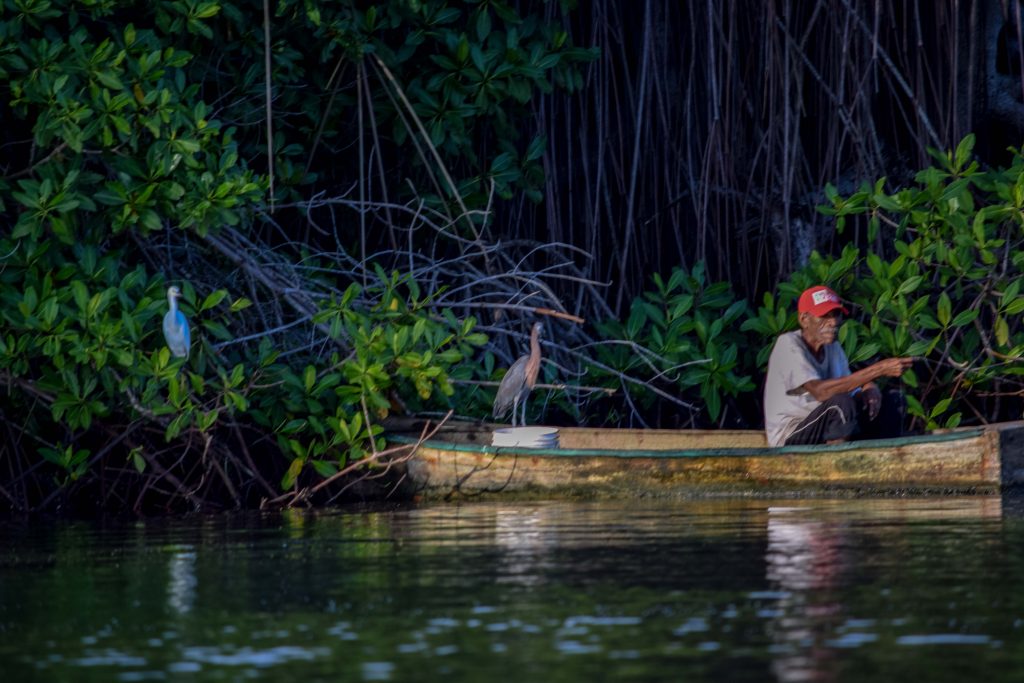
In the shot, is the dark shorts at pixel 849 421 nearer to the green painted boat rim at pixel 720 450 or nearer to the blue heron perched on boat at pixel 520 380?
the green painted boat rim at pixel 720 450

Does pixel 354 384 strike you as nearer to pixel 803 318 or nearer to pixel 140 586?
pixel 803 318

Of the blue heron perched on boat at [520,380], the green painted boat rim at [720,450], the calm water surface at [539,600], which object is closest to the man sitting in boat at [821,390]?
the green painted boat rim at [720,450]

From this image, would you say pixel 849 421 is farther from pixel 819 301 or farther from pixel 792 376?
pixel 819 301

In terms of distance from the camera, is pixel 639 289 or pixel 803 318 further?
pixel 639 289

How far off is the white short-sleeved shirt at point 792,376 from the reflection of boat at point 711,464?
0.21 meters

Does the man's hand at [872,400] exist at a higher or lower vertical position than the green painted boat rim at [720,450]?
higher

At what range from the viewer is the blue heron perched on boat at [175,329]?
8.02m

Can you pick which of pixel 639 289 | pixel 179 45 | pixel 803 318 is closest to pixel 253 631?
pixel 803 318

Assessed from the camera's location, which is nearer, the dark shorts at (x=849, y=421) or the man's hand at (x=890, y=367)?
the man's hand at (x=890, y=367)

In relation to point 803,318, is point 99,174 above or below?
above

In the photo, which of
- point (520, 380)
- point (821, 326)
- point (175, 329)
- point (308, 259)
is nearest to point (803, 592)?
point (821, 326)

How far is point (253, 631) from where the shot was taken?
181 inches

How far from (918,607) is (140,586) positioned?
7.58ft

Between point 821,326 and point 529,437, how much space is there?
146 centimetres
